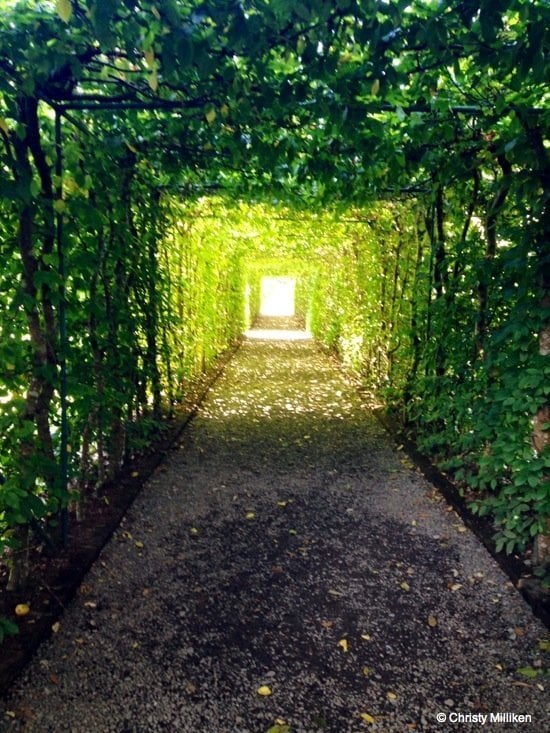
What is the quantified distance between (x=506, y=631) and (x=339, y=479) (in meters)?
2.27

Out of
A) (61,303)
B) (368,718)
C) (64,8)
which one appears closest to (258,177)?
(61,303)

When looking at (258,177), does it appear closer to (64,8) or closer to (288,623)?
(64,8)

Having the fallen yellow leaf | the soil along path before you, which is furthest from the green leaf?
the fallen yellow leaf

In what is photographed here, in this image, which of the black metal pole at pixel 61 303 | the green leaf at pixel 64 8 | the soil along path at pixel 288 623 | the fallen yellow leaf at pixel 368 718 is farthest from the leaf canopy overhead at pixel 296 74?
the fallen yellow leaf at pixel 368 718

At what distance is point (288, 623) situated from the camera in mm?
2646

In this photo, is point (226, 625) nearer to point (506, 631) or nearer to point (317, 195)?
point (506, 631)

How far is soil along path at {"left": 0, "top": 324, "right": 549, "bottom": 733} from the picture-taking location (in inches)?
81.4

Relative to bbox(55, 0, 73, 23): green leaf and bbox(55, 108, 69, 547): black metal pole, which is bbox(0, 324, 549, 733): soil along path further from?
bbox(55, 0, 73, 23): green leaf

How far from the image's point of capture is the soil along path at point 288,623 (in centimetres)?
207

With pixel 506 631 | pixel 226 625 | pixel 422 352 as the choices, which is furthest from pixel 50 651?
pixel 422 352

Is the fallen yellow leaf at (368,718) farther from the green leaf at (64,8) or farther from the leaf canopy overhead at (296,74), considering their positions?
the green leaf at (64,8)

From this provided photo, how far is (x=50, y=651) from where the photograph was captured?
92.5 inches

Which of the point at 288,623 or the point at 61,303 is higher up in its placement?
the point at 61,303

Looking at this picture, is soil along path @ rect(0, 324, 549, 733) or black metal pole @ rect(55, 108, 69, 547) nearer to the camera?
soil along path @ rect(0, 324, 549, 733)
